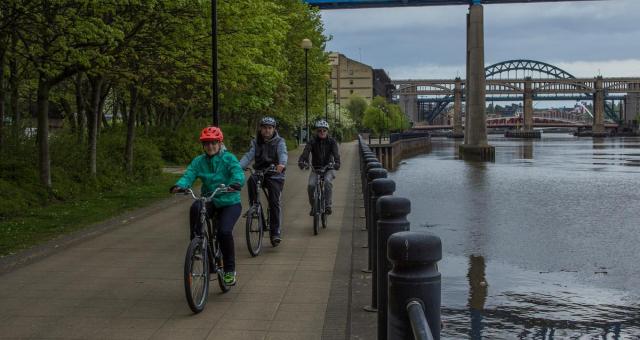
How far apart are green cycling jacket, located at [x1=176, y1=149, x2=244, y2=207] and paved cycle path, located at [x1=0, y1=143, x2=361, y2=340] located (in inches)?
39.5

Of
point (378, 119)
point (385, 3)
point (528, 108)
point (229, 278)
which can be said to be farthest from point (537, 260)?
point (528, 108)

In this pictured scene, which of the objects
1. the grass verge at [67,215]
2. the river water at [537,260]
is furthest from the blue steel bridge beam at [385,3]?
the grass verge at [67,215]

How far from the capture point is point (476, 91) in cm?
6438

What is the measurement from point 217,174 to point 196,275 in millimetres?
1135

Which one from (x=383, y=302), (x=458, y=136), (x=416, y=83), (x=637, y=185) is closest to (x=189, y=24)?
(x=383, y=302)

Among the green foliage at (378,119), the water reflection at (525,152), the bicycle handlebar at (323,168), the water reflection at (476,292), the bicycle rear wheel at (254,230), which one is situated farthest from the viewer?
the green foliage at (378,119)

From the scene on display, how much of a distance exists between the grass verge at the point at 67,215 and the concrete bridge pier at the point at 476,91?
1894 inches

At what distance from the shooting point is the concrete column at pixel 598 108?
179250mm

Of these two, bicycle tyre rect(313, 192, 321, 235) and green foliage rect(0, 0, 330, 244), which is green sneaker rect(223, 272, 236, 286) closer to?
bicycle tyre rect(313, 192, 321, 235)

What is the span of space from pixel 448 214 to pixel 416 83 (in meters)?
168

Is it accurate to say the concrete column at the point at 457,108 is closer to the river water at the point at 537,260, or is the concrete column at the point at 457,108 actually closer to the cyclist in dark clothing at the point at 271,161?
the river water at the point at 537,260

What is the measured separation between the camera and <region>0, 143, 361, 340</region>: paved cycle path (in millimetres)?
6164

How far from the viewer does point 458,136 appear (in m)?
170

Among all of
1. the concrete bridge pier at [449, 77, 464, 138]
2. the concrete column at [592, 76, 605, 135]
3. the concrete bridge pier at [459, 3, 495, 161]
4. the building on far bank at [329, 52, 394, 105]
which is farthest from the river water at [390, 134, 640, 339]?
the concrete column at [592, 76, 605, 135]
